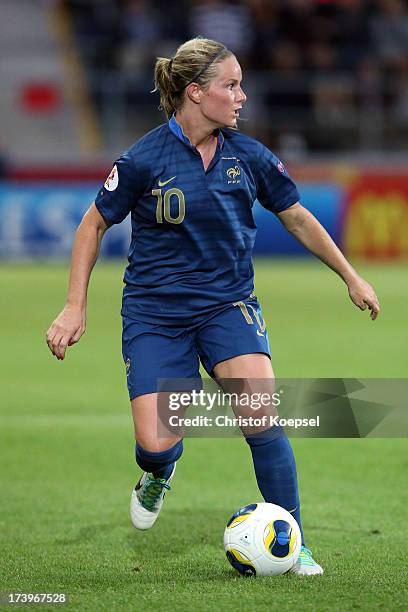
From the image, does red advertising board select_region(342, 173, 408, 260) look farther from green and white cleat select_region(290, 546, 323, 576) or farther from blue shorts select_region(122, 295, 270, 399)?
green and white cleat select_region(290, 546, 323, 576)

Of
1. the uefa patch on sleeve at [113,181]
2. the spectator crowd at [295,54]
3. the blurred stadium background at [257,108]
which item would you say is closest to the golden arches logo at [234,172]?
the uefa patch on sleeve at [113,181]

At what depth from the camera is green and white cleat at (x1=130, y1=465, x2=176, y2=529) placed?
5.37 m

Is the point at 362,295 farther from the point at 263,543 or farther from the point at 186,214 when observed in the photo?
the point at 263,543

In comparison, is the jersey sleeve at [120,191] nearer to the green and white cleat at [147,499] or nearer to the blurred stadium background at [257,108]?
the green and white cleat at [147,499]

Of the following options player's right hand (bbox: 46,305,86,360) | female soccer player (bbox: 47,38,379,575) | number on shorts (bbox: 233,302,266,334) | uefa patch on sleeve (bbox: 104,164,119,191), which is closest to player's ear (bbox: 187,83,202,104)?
female soccer player (bbox: 47,38,379,575)

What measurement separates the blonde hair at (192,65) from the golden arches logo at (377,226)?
630 inches

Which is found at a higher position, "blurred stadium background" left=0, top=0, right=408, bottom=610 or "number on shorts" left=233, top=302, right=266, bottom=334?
"number on shorts" left=233, top=302, right=266, bottom=334

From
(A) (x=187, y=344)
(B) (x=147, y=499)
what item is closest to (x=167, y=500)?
(B) (x=147, y=499)

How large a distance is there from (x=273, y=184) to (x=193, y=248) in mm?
443

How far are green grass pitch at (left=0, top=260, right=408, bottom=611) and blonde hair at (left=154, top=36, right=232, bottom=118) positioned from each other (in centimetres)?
195

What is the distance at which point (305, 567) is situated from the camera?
4648 mm

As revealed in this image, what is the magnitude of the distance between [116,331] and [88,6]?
1404 centimetres

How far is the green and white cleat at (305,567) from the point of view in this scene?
15.2 ft

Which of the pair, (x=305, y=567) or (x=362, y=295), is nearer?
(x=305, y=567)
